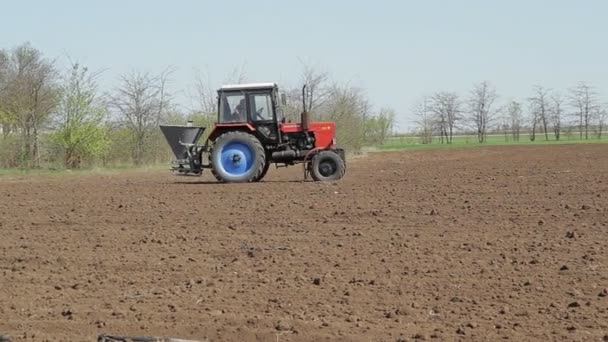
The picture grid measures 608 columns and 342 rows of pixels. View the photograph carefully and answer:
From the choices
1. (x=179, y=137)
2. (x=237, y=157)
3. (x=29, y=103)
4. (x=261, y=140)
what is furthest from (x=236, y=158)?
(x=29, y=103)

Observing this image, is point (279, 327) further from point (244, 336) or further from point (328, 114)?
point (328, 114)

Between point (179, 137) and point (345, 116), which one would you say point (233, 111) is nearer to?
point (179, 137)

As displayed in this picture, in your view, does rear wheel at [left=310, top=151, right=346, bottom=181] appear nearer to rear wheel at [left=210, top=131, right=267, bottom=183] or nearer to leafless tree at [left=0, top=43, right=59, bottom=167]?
rear wheel at [left=210, top=131, right=267, bottom=183]

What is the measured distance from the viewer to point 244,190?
1590cm

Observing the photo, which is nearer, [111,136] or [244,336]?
[244,336]

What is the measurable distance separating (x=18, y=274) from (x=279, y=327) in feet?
10.3

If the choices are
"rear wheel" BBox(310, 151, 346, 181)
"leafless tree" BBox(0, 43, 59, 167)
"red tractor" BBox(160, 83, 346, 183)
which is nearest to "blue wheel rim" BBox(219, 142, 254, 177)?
"red tractor" BBox(160, 83, 346, 183)

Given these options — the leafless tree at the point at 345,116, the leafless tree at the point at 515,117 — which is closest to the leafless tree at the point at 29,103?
the leafless tree at the point at 345,116

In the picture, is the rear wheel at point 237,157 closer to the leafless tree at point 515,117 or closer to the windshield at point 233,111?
the windshield at point 233,111

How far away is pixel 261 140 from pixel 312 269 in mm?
10898

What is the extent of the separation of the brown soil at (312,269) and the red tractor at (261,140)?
445cm

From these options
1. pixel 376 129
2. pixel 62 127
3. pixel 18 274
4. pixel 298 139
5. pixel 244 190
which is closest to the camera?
pixel 18 274

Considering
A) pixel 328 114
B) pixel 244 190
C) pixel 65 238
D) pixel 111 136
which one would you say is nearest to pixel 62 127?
pixel 111 136

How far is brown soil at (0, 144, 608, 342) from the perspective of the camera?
18.6ft
